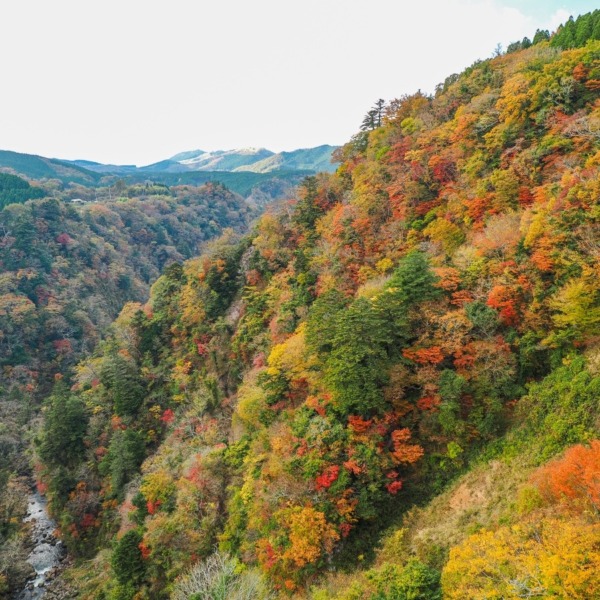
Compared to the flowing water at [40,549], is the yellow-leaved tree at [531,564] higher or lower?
higher

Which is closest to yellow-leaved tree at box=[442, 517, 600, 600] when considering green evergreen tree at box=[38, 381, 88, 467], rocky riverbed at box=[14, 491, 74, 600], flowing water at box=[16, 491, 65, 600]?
rocky riverbed at box=[14, 491, 74, 600]

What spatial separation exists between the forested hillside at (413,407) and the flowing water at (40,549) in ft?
10.9

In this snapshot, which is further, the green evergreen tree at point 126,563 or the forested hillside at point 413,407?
the green evergreen tree at point 126,563

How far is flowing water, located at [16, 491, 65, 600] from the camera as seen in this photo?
44844 millimetres

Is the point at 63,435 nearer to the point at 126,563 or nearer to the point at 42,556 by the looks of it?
the point at 42,556

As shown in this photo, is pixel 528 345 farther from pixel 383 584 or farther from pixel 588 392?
pixel 383 584

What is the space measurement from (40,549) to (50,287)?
69.3 m

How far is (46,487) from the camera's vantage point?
2269 inches

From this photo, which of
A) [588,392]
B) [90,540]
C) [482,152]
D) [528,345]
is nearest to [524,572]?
[588,392]

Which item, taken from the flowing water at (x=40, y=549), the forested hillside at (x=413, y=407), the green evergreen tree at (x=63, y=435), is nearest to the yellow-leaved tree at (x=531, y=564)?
the forested hillside at (x=413, y=407)

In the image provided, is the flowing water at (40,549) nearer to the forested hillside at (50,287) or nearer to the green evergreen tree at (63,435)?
the forested hillside at (50,287)

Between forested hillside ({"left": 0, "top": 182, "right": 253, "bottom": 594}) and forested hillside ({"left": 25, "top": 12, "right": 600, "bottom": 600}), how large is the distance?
2066 cm

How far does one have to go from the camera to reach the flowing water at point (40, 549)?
4484 centimetres

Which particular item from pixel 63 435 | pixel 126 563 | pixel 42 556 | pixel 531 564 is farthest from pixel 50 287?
pixel 531 564
